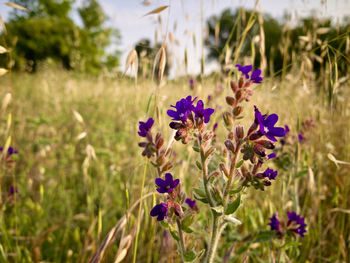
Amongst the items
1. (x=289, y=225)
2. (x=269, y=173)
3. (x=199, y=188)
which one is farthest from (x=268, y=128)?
(x=289, y=225)

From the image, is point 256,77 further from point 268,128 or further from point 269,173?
point 269,173

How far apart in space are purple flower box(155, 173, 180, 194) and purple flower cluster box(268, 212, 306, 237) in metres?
0.76

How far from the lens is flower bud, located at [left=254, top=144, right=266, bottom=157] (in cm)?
90

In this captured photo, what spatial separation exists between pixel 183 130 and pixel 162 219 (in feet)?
1.20

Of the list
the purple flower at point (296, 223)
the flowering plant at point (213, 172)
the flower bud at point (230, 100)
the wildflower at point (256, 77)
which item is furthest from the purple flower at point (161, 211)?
the purple flower at point (296, 223)

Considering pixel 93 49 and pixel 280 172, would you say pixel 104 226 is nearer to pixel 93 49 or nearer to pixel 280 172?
pixel 280 172

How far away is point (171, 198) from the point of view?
101cm

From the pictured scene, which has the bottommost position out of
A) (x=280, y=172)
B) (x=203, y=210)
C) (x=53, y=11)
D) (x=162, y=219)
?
(x=203, y=210)

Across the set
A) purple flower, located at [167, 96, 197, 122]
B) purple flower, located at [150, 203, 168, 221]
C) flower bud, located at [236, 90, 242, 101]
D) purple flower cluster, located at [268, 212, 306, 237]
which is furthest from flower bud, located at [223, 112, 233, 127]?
purple flower cluster, located at [268, 212, 306, 237]

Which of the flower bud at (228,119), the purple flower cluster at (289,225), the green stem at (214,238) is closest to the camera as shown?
the green stem at (214,238)

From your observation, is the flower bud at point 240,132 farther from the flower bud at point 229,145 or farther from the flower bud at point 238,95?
the flower bud at point 238,95

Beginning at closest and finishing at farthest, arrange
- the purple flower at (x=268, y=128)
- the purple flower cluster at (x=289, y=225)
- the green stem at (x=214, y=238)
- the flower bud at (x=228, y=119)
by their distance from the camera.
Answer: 1. the purple flower at (x=268, y=128)
2. the green stem at (x=214, y=238)
3. the flower bud at (x=228, y=119)
4. the purple flower cluster at (x=289, y=225)

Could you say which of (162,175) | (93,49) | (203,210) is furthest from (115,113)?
(93,49)

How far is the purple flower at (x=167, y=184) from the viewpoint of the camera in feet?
3.21
